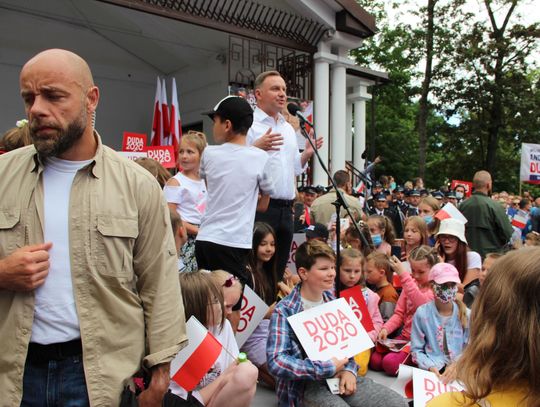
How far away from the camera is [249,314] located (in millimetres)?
4086

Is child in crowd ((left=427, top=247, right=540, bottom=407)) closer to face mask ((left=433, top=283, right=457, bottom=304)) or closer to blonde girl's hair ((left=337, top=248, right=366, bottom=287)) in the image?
face mask ((left=433, top=283, right=457, bottom=304))

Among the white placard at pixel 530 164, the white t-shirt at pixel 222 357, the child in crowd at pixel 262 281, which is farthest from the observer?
the white placard at pixel 530 164

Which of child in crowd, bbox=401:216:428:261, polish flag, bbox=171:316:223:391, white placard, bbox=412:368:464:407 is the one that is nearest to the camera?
polish flag, bbox=171:316:223:391

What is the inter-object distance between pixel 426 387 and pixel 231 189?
1758 millimetres

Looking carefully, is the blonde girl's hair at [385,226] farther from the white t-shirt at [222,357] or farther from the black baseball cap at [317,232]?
the white t-shirt at [222,357]

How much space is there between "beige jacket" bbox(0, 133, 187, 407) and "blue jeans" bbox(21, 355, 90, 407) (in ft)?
0.12

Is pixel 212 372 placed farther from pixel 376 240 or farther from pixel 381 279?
pixel 376 240

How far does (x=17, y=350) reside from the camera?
1726mm

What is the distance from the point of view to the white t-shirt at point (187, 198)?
458cm

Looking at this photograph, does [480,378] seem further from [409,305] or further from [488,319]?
[409,305]

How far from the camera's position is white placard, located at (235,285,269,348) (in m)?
4.03

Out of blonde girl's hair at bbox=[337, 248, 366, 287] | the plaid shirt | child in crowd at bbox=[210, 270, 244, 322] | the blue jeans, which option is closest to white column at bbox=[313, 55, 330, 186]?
blonde girl's hair at bbox=[337, 248, 366, 287]

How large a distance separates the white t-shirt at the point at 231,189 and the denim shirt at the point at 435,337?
4.91 ft

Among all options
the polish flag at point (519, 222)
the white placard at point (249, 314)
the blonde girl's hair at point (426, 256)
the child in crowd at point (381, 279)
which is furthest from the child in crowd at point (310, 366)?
the polish flag at point (519, 222)
